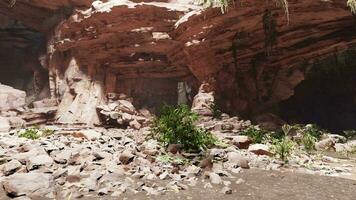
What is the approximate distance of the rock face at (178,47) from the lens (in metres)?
13.5

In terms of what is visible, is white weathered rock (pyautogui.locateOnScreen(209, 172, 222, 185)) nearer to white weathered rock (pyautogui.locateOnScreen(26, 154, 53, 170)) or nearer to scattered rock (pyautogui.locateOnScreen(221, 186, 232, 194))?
scattered rock (pyautogui.locateOnScreen(221, 186, 232, 194))

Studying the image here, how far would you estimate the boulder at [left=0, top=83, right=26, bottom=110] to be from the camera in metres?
16.9

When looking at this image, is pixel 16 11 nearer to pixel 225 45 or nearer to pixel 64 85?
pixel 64 85

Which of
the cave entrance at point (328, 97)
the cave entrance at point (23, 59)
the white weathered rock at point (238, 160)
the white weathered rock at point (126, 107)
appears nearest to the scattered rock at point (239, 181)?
the white weathered rock at point (238, 160)

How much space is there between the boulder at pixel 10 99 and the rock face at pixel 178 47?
1761 mm

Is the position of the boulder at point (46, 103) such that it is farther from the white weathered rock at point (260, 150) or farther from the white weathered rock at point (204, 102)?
the white weathered rock at point (260, 150)

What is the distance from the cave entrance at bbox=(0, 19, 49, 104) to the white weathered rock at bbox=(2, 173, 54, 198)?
53.9 ft

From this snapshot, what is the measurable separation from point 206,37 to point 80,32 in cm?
636

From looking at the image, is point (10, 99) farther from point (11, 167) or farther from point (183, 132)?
point (183, 132)

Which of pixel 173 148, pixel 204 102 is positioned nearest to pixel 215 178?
pixel 173 148

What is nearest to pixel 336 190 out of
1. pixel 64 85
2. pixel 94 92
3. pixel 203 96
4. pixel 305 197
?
pixel 305 197

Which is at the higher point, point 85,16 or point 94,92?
point 85,16

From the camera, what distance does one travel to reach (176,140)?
7750 millimetres

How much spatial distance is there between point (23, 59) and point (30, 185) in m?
19.0
